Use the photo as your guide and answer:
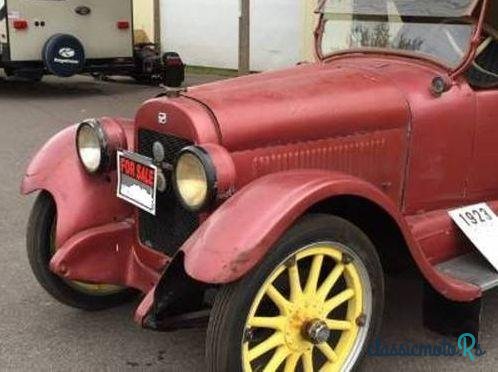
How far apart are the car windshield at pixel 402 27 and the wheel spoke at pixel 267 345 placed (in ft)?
5.37

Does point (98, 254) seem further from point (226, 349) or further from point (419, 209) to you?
point (419, 209)

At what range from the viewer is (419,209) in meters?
3.76

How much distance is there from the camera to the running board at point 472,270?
3459 mm

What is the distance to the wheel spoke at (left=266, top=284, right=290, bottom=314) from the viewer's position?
2895 mm

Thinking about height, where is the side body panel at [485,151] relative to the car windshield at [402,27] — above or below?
below

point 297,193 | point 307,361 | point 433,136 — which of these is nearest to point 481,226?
point 433,136

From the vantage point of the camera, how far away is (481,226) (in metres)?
3.80

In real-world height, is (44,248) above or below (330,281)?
below

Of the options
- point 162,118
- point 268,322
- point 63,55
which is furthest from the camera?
point 63,55

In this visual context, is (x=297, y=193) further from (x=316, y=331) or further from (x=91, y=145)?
(x=91, y=145)

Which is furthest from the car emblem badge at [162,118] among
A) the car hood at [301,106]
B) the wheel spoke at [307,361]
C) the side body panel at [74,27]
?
the side body panel at [74,27]

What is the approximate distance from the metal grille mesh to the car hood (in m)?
0.23

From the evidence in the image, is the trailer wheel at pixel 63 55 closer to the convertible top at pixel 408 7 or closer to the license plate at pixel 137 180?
the convertible top at pixel 408 7

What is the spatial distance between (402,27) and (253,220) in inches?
66.5
